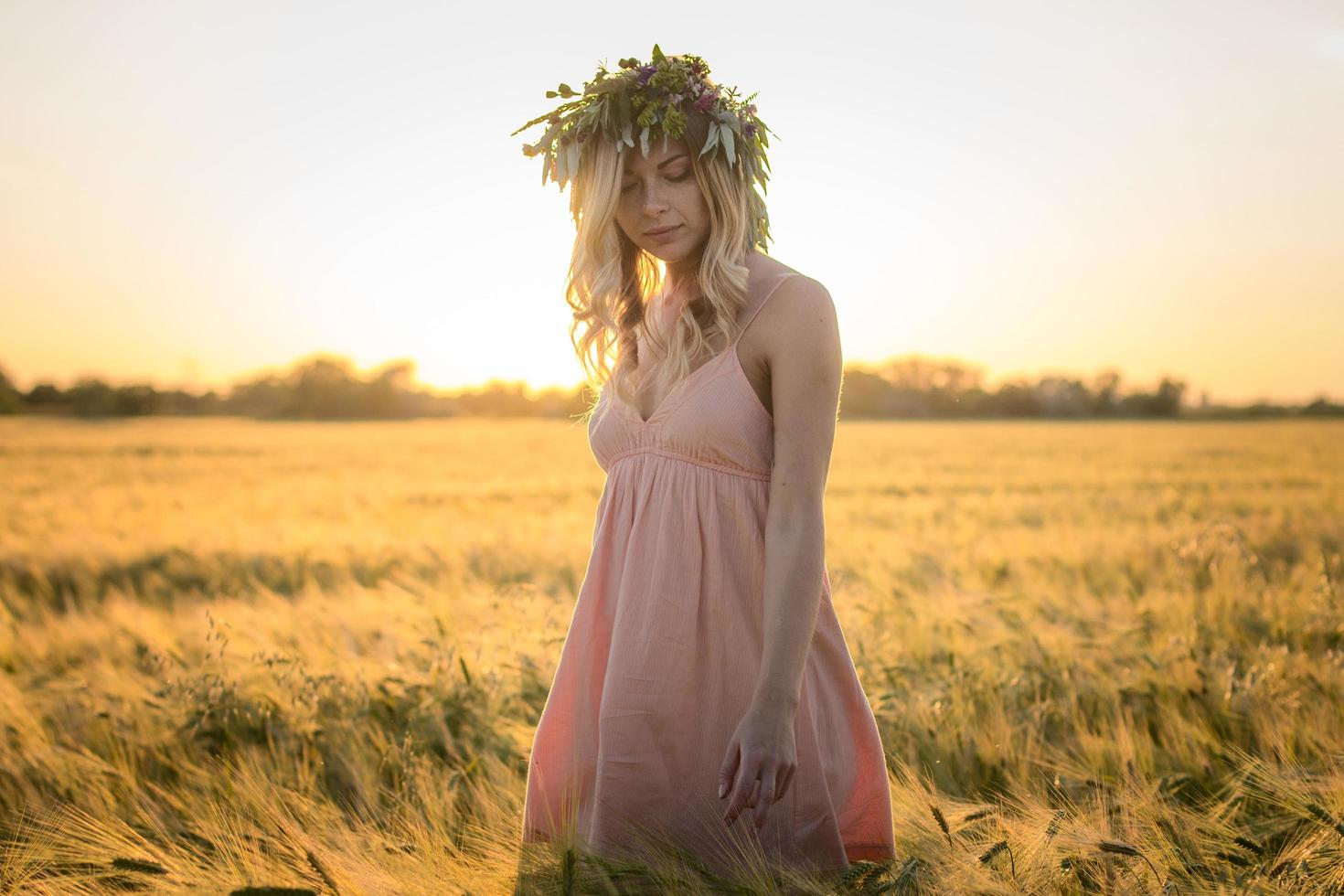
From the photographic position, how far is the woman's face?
1.76m

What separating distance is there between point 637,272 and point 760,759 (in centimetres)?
104

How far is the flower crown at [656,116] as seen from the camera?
1.75m

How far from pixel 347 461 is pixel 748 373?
76.8 ft

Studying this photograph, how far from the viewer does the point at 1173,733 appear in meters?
3.24

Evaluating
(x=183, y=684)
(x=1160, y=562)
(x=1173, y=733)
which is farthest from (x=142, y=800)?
(x=1160, y=562)

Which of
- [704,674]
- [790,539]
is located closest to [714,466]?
[790,539]

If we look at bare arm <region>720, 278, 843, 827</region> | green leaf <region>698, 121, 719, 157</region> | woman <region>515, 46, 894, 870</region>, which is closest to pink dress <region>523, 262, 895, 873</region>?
woman <region>515, 46, 894, 870</region>

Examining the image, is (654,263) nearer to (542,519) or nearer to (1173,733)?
(1173,733)

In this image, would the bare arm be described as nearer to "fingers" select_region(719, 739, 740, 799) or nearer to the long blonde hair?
"fingers" select_region(719, 739, 740, 799)

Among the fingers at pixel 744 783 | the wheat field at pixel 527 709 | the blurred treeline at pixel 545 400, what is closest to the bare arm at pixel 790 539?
the fingers at pixel 744 783

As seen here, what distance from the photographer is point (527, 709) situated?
362 cm

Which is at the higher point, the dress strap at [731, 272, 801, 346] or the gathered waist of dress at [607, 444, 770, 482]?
the dress strap at [731, 272, 801, 346]

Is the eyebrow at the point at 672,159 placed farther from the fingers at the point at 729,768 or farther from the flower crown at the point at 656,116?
the fingers at the point at 729,768

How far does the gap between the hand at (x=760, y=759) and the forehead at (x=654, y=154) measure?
1033 millimetres
